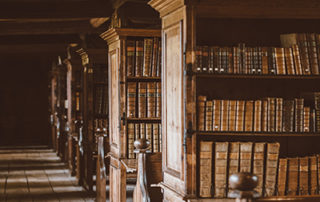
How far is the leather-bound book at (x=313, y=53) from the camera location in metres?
3.88

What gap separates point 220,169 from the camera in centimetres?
373

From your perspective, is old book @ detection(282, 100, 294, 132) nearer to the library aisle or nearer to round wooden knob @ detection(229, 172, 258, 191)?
round wooden knob @ detection(229, 172, 258, 191)

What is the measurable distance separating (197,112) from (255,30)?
3.11ft

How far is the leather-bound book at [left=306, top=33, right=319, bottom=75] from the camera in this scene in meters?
3.88

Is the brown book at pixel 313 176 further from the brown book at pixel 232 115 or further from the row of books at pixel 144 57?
the row of books at pixel 144 57

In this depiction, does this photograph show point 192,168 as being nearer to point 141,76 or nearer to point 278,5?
point 278,5

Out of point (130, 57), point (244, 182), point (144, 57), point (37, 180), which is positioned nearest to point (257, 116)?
point (244, 182)

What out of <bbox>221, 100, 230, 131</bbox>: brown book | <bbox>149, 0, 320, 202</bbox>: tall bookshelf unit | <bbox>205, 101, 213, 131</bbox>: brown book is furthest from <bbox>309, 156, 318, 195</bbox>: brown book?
<bbox>205, 101, 213, 131</bbox>: brown book

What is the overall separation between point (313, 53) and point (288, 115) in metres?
0.48

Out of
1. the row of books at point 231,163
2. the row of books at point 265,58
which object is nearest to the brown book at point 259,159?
the row of books at point 231,163

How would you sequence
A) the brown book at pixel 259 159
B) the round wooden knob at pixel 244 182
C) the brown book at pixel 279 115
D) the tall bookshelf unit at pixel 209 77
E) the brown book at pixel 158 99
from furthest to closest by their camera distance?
1. the brown book at pixel 158 99
2. the brown book at pixel 279 115
3. the brown book at pixel 259 159
4. the tall bookshelf unit at pixel 209 77
5. the round wooden knob at pixel 244 182

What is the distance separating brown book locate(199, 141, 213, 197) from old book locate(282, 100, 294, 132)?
587mm

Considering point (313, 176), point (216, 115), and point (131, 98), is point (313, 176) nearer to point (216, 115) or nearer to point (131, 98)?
point (216, 115)

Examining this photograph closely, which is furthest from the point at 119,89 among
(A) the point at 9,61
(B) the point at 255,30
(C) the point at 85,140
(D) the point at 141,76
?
(A) the point at 9,61
